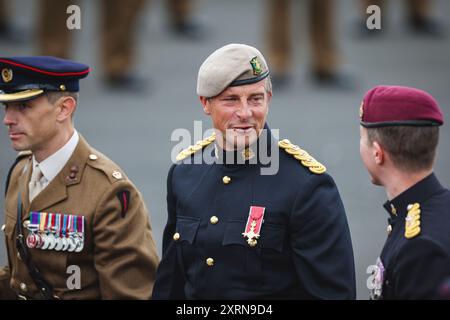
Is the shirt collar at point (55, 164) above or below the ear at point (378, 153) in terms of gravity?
below

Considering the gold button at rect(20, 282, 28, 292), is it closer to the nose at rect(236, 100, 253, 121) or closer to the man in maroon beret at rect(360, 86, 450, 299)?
the nose at rect(236, 100, 253, 121)

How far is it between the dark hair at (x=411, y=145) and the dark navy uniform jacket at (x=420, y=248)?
0.25 ft

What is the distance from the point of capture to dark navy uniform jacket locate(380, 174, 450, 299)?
3561mm

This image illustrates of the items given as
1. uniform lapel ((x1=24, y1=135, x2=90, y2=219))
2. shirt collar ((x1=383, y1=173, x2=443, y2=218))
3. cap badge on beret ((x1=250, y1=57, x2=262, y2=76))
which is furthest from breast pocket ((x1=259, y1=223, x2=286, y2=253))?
uniform lapel ((x1=24, y1=135, x2=90, y2=219))

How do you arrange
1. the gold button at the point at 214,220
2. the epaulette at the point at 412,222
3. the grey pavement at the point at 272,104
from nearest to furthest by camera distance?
the epaulette at the point at 412,222 → the gold button at the point at 214,220 → the grey pavement at the point at 272,104

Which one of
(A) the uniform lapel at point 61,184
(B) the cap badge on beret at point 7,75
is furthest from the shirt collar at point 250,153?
(B) the cap badge on beret at point 7,75

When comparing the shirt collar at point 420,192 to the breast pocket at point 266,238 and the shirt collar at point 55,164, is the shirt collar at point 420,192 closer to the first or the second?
the breast pocket at point 266,238

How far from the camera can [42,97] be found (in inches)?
176

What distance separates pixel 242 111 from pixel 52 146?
0.98m

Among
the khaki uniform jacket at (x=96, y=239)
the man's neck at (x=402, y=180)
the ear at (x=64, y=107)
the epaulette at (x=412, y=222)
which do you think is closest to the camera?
the epaulette at (x=412, y=222)

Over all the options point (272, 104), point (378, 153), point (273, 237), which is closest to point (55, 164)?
point (273, 237)

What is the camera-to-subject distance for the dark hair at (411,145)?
3723 millimetres

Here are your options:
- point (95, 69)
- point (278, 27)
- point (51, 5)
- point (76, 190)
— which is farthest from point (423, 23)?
point (76, 190)

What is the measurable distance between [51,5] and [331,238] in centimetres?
737
